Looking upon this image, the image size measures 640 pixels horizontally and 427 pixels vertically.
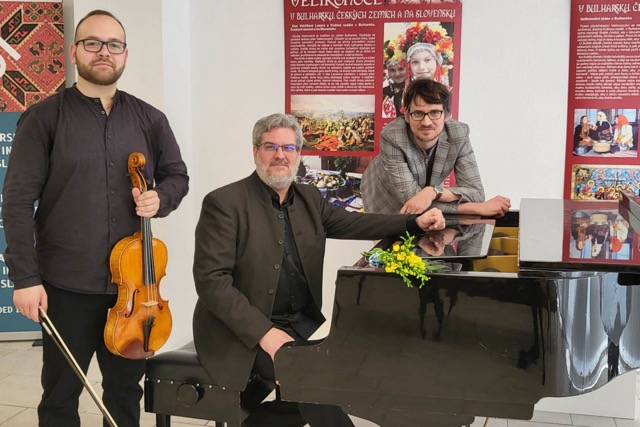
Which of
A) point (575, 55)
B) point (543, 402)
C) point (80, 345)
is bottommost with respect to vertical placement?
point (543, 402)

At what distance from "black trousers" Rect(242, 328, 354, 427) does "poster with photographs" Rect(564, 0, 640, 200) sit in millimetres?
2079

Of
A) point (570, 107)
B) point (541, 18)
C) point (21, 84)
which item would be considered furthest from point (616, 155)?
point (21, 84)

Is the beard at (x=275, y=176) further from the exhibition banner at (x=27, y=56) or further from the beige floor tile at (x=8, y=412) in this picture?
the exhibition banner at (x=27, y=56)

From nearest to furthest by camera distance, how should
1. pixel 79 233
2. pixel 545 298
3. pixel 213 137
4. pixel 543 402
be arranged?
pixel 545 298, pixel 79 233, pixel 543 402, pixel 213 137

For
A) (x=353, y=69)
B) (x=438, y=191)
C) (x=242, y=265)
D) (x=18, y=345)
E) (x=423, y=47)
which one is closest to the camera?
(x=242, y=265)

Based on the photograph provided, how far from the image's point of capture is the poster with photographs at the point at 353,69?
3.89 meters

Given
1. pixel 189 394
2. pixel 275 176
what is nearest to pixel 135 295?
pixel 189 394

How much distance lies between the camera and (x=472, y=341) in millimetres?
1797

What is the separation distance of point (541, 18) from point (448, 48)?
0.51m

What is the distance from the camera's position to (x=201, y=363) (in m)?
2.31

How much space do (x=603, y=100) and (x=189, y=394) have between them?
2.68m

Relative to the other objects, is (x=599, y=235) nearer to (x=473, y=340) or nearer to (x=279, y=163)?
(x=473, y=340)

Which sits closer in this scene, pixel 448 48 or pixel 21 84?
pixel 448 48

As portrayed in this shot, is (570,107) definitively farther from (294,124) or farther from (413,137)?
(294,124)
